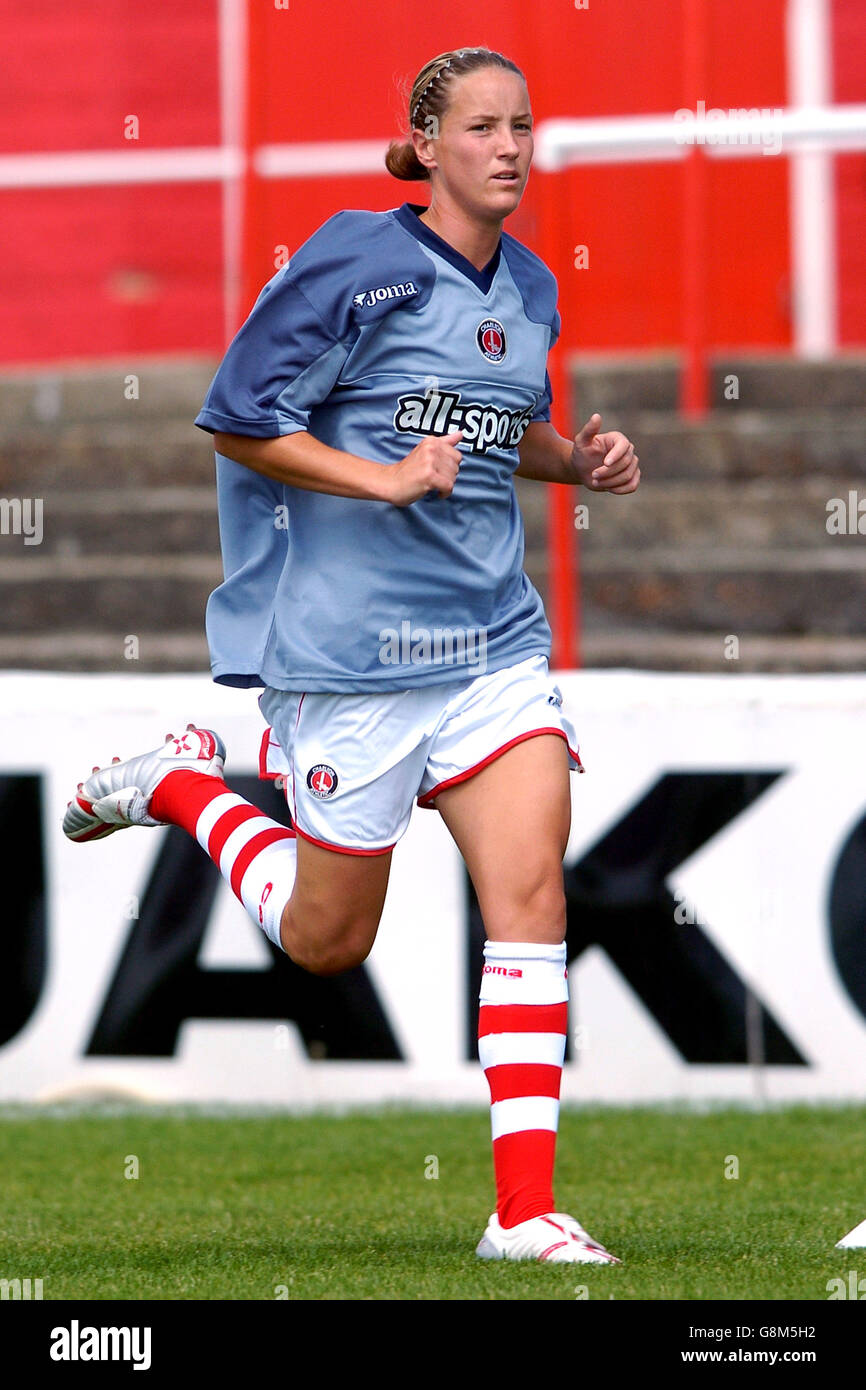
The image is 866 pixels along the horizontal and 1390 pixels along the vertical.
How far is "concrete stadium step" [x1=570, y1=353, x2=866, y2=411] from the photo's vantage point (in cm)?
868

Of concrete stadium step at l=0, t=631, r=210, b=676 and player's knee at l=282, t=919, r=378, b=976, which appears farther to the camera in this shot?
concrete stadium step at l=0, t=631, r=210, b=676

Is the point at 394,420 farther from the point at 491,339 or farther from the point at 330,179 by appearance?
the point at 330,179

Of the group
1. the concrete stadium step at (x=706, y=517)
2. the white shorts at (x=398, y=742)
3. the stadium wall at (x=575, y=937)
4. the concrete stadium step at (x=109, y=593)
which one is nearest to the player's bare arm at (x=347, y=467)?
the white shorts at (x=398, y=742)

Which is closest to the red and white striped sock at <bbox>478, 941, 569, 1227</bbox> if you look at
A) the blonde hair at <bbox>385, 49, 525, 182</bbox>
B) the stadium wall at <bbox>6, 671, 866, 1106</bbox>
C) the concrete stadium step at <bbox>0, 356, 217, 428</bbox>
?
the blonde hair at <bbox>385, 49, 525, 182</bbox>

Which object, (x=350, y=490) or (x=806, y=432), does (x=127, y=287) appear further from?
(x=350, y=490)

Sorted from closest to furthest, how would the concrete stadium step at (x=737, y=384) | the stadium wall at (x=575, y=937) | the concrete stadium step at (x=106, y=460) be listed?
the stadium wall at (x=575, y=937) < the concrete stadium step at (x=737, y=384) < the concrete stadium step at (x=106, y=460)

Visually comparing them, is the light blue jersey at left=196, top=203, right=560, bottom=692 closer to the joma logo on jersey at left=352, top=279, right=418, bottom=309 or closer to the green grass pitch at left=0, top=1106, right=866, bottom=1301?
the joma logo on jersey at left=352, top=279, right=418, bottom=309

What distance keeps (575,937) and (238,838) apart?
174 cm

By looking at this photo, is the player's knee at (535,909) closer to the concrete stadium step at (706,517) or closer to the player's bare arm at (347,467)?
the player's bare arm at (347,467)

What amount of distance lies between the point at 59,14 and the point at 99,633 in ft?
13.8

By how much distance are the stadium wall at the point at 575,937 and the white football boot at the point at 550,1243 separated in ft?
6.72

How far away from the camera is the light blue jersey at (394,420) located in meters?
3.67

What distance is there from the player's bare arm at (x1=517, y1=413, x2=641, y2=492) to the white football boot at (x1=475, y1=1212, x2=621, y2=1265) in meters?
1.23

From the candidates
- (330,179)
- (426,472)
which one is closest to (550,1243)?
(426,472)
